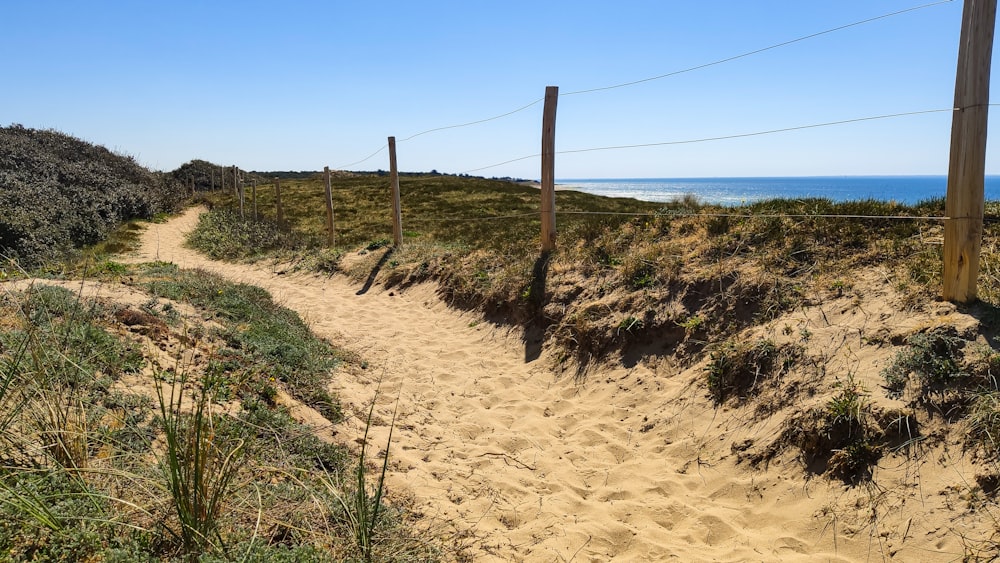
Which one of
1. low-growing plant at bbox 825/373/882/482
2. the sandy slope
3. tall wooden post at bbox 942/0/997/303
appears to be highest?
tall wooden post at bbox 942/0/997/303

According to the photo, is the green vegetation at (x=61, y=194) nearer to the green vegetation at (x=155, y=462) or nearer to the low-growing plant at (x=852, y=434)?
the green vegetation at (x=155, y=462)

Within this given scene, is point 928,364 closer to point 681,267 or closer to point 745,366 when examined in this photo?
point 745,366

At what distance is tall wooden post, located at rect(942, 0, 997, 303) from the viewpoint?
160 inches

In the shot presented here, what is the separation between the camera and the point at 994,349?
3.71m

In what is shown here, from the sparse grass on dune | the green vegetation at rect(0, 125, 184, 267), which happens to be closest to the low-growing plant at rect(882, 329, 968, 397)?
the sparse grass on dune

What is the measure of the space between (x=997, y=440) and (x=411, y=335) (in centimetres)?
629

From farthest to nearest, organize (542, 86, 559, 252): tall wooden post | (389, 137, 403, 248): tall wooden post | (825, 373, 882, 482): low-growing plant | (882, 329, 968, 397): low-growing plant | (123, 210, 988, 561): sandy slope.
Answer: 1. (389, 137, 403, 248): tall wooden post
2. (542, 86, 559, 252): tall wooden post
3. (882, 329, 968, 397): low-growing plant
4. (825, 373, 882, 482): low-growing plant
5. (123, 210, 988, 561): sandy slope

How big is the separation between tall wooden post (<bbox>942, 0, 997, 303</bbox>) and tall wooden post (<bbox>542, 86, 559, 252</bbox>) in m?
4.90

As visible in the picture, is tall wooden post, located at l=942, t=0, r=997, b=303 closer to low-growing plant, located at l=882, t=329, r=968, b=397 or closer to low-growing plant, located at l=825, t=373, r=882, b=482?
low-growing plant, located at l=882, t=329, r=968, b=397

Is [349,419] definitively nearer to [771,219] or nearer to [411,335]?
[411,335]

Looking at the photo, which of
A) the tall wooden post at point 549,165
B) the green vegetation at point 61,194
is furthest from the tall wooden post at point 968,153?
the green vegetation at point 61,194

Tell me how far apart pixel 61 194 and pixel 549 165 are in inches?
699

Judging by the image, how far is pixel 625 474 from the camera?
4.33 meters

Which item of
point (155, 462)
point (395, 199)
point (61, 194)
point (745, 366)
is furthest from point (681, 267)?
point (61, 194)
